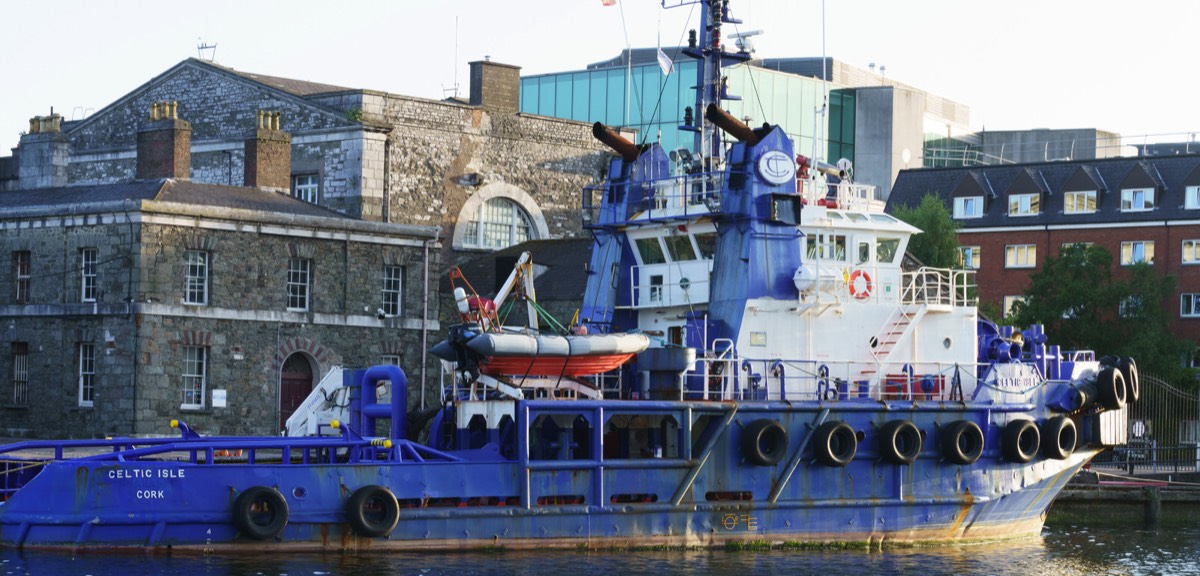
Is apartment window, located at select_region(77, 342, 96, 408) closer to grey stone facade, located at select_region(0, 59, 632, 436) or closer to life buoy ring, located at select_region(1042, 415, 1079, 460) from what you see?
grey stone facade, located at select_region(0, 59, 632, 436)

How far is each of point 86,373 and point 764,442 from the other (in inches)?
636

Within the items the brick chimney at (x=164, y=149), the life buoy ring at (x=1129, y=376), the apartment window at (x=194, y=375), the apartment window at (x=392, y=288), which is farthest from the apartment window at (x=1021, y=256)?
the apartment window at (x=194, y=375)

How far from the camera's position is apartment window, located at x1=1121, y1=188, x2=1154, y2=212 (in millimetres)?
54031

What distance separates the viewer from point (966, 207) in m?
57.1

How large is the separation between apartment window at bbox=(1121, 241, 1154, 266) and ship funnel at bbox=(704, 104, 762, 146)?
29.7 meters

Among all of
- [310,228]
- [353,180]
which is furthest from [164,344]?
[353,180]

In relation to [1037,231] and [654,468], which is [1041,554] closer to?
[654,468]

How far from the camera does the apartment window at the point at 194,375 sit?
117ft

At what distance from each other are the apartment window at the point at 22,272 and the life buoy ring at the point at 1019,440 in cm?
2036

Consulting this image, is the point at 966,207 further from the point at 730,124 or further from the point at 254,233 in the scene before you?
the point at 730,124

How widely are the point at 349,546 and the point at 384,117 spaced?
2242cm

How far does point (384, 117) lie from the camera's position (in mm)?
44875

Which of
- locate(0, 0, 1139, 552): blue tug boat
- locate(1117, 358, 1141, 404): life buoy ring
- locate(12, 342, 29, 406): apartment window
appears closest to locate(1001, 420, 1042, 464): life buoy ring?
locate(0, 0, 1139, 552): blue tug boat

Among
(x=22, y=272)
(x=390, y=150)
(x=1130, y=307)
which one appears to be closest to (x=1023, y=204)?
(x=1130, y=307)
